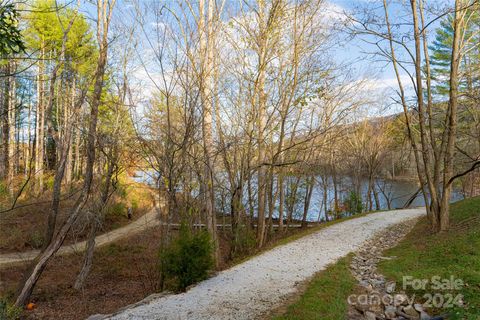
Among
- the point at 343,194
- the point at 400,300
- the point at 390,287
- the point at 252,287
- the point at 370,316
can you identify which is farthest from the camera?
the point at 343,194

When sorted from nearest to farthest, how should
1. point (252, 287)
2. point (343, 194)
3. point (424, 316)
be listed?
point (424, 316) < point (252, 287) < point (343, 194)

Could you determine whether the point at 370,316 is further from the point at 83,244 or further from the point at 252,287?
the point at 83,244

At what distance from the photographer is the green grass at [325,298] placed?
4.35 m

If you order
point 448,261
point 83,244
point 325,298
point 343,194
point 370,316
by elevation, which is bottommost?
point 83,244

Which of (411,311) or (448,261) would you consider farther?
(448,261)

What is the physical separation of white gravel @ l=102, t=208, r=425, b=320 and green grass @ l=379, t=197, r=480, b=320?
4.65 ft

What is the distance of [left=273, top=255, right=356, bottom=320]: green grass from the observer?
435 centimetres

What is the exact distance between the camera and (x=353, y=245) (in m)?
8.92

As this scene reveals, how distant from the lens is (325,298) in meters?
4.91

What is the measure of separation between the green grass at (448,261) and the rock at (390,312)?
0.52 meters

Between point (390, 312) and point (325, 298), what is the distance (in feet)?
3.07

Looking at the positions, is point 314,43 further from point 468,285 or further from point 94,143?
point 468,285

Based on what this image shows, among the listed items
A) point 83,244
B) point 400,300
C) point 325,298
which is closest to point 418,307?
point 400,300

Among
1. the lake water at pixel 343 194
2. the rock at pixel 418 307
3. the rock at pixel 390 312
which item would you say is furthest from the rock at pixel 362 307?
the lake water at pixel 343 194
